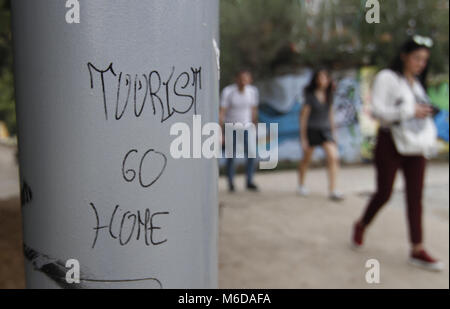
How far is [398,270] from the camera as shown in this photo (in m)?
4.02

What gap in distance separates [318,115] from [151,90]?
17.9 feet

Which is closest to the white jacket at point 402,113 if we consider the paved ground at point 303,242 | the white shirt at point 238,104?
the paved ground at point 303,242

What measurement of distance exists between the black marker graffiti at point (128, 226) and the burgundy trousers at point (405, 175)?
2934 millimetres

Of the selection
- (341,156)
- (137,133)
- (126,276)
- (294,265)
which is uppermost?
(137,133)

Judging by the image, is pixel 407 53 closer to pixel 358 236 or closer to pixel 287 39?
pixel 358 236

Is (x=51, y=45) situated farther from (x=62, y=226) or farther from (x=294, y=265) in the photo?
(x=294, y=265)

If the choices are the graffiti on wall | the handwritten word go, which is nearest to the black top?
the handwritten word go

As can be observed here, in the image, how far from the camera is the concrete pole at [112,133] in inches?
52.6

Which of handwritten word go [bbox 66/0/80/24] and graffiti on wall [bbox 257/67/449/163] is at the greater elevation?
handwritten word go [bbox 66/0/80/24]

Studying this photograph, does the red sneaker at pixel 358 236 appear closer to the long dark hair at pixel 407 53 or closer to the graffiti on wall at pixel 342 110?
the long dark hair at pixel 407 53

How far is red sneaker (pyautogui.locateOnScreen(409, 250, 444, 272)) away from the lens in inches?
157

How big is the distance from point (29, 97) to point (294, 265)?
3.16 m

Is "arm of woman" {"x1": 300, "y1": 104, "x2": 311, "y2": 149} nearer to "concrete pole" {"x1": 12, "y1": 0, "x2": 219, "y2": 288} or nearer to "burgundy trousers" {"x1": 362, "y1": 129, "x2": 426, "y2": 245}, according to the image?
"burgundy trousers" {"x1": 362, "y1": 129, "x2": 426, "y2": 245}
